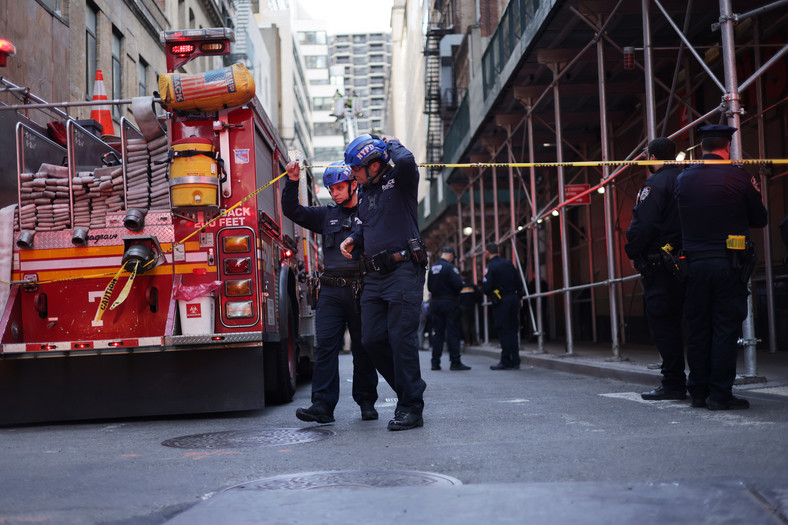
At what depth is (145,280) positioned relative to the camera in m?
8.04

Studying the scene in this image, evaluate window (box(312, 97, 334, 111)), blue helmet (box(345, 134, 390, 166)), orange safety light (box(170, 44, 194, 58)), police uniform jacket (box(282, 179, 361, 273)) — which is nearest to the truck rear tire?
police uniform jacket (box(282, 179, 361, 273))

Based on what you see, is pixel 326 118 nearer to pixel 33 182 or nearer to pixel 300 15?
pixel 300 15

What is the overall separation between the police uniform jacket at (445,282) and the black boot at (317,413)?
824 centimetres

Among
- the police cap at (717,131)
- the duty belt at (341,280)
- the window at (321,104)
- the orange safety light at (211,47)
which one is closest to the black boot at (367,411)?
the duty belt at (341,280)

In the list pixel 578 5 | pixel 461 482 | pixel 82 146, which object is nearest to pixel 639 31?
pixel 578 5

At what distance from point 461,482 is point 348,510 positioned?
0.81 metres

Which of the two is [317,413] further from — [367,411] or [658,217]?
[658,217]

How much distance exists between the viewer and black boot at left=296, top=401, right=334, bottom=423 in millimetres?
7008

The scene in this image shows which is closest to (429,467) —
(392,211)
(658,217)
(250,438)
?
(250,438)

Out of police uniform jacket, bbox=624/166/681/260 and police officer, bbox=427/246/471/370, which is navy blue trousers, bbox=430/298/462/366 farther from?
police uniform jacket, bbox=624/166/681/260

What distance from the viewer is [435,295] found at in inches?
607

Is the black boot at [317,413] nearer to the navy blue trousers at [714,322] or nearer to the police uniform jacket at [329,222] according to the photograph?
the police uniform jacket at [329,222]

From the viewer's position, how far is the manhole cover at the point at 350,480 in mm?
4277

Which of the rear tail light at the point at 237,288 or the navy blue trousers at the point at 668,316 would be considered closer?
the navy blue trousers at the point at 668,316
